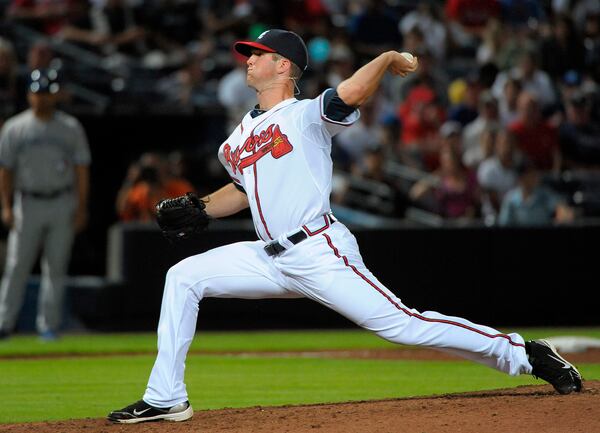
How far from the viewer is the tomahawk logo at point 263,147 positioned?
19.2ft

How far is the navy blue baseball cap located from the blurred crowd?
920mm

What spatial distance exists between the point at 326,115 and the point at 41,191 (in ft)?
19.5

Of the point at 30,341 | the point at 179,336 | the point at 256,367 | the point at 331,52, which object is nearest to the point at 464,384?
the point at 256,367

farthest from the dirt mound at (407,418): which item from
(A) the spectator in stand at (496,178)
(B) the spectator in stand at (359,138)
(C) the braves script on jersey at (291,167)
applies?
(B) the spectator in stand at (359,138)

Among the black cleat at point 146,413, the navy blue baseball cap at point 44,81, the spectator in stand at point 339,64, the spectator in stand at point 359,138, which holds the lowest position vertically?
the black cleat at point 146,413

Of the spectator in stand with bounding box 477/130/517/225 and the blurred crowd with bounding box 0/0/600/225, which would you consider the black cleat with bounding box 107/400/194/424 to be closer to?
the blurred crowd with bounding box 0/0/600/225

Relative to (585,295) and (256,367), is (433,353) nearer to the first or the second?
(256,367)

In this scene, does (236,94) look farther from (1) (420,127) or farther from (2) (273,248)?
(2) (273,248)

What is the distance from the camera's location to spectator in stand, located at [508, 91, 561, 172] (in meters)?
13.8

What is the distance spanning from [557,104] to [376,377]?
7.58 metres

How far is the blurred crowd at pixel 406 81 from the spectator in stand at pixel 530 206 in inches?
0.6

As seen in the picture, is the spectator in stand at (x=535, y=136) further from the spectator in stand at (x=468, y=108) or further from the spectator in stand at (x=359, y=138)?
the spectator in stand at (x=359, y=138)

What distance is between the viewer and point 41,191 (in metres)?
11.0

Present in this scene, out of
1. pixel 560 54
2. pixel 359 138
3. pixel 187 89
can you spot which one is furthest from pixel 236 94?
pixel 560 54
